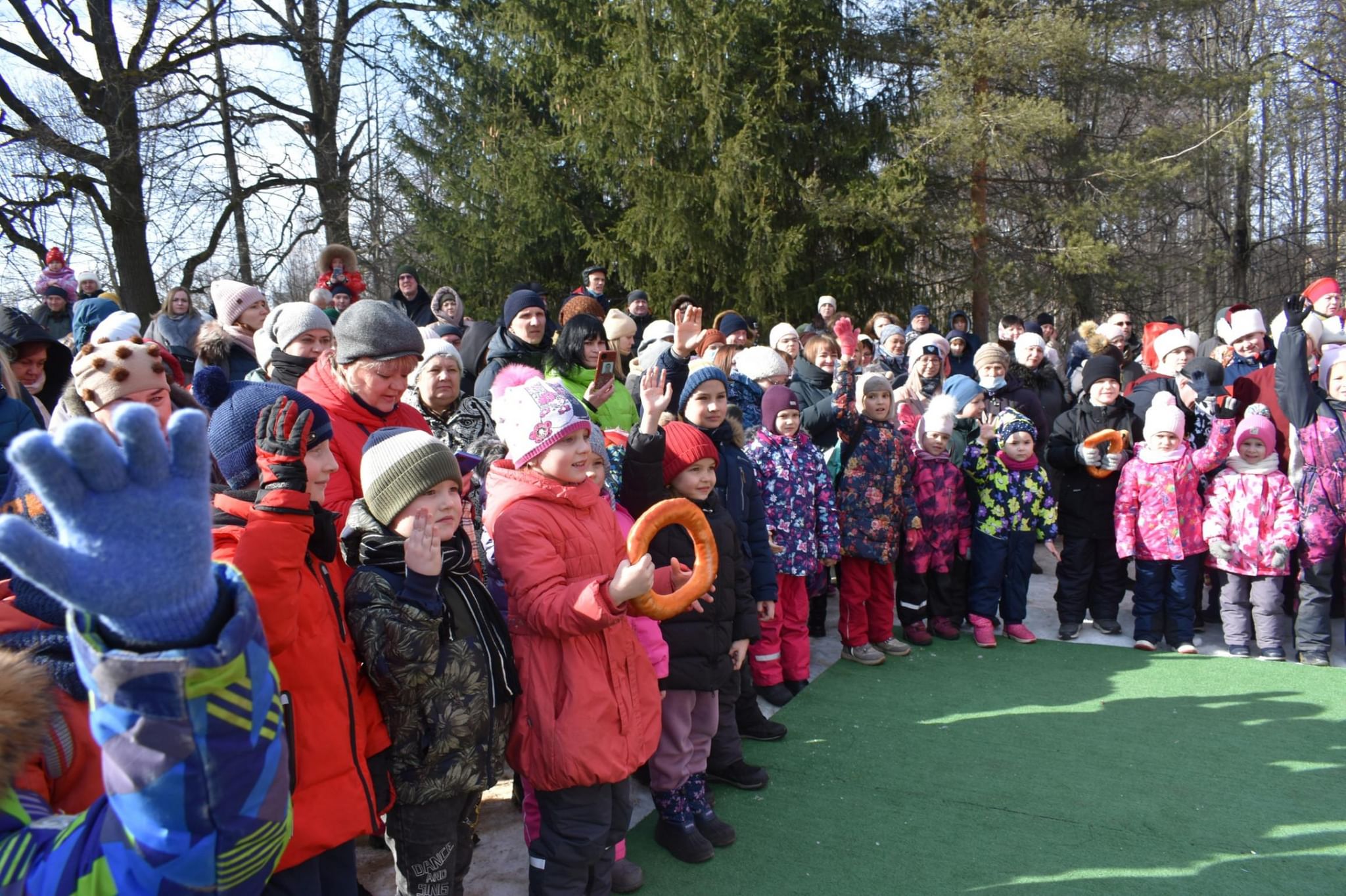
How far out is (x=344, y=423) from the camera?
9.68 ft

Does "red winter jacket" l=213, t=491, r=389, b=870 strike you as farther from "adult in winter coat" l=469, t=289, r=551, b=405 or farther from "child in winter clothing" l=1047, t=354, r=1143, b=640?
"child in winter clothing" l=1047, t=354, r=1143, b=640

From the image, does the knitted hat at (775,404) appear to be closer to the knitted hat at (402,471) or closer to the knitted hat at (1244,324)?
the knitted hat at (402,471)

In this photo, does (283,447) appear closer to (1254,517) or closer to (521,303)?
(521,303)

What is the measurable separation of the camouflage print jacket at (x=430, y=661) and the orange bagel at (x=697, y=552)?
1.48 ft

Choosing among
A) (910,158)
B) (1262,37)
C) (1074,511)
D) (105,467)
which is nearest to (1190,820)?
(1074,511)

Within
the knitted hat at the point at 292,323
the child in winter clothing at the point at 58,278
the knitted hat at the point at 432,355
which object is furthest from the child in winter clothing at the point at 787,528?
the child in winter clothing at the point at 58,278

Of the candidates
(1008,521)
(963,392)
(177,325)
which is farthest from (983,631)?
(177,325)

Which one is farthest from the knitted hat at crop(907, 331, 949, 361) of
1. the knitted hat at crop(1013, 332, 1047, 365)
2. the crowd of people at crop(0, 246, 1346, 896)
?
the knitted hat at crop(1013, 332, 1047, 365)

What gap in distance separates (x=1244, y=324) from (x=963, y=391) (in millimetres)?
2719

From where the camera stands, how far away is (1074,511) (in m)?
5.86

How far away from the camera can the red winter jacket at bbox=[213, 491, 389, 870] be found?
191 centimetres

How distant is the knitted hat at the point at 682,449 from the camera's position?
363 cm

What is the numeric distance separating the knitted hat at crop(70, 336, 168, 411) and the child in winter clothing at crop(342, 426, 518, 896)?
678 millimetres

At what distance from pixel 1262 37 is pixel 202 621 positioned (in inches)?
930
